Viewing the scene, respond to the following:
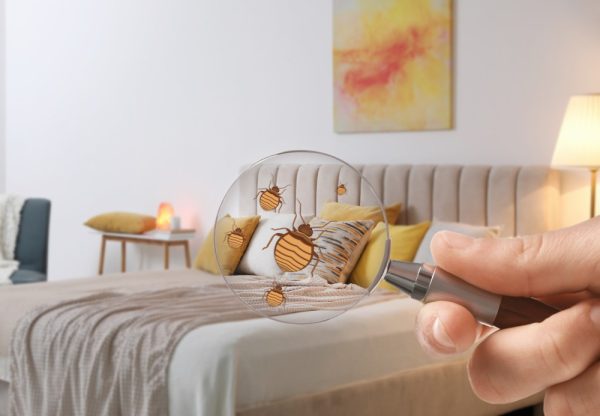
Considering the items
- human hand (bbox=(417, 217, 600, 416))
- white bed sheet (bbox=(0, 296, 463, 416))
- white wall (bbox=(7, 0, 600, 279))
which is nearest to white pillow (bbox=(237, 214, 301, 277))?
human hand (bbox=(417, 217, 600, 416))

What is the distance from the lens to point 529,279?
615 millimetres

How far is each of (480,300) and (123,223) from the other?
498 centimetres

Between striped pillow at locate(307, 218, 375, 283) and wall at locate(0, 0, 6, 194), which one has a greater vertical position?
wall at locate(0, 0, 6, 194)

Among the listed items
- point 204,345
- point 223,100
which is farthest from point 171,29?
point 204,345

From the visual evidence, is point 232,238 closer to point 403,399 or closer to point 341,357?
point 341,357

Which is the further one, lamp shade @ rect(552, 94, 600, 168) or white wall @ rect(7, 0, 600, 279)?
white wall @ rect(7, 0, 600, 279)

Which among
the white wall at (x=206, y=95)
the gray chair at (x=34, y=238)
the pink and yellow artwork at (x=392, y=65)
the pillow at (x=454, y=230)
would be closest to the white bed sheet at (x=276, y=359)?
the pillow at (x=454, y=230)

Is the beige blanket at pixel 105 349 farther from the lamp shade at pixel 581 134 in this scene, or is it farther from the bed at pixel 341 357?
the lamp shade at pixel 581 134

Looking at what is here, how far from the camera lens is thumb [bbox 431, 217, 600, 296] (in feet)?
1.95

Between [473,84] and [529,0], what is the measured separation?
17.7 inches

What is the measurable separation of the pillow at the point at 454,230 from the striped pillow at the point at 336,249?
8.84ft

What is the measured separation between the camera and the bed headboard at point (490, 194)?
3834 millimetres

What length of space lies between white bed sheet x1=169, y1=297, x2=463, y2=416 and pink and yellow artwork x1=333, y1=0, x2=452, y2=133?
62.2 inches

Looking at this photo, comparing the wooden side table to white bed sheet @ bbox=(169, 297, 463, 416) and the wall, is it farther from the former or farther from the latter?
white bed sheet @ bbox=(169, 297, 463, 416)
